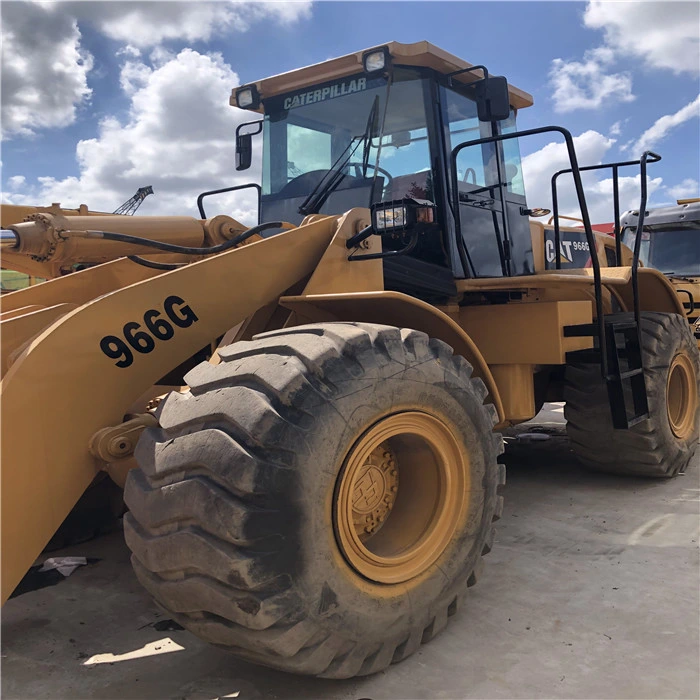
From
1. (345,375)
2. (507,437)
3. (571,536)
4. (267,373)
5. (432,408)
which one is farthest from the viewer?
(507,437)

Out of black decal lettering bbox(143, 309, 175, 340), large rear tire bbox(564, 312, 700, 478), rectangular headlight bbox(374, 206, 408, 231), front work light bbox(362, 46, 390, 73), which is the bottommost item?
large rear tire bbox(564, 312, 700, 478)

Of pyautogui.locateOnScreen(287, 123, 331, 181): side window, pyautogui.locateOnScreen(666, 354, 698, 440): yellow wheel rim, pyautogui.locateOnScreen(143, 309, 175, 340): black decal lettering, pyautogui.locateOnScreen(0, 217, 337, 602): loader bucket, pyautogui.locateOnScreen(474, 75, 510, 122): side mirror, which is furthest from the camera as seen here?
pyautogui.locateOnScreen(666, 354, 698, 440): yellow wheel rim

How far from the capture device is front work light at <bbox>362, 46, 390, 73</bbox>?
4055 millimetres

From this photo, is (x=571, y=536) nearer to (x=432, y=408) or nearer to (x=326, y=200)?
(x=432, y=408)

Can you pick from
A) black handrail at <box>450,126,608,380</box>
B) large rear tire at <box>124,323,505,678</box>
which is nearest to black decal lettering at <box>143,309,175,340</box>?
large rear tire at <box>124,323,505,678</box>

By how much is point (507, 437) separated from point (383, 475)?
15.8 feet

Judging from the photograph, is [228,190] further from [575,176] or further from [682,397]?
[682,397]

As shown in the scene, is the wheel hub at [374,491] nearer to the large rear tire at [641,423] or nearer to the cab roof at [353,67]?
the cab roof at [353,67]

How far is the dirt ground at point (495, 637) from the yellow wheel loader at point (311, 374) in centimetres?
22

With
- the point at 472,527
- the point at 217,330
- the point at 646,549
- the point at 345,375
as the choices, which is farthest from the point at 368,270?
the point at 646,549

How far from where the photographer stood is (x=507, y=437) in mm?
7500

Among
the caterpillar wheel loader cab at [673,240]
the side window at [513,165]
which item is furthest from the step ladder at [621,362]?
the caterpillar wheel loader cab at [673,240]

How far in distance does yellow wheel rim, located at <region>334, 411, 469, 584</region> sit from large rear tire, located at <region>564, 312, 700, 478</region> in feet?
8.90

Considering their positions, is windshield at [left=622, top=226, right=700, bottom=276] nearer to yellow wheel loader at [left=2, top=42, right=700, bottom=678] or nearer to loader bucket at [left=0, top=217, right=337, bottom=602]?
yellow wheel loader at [left=2, top=42, right=700, bottom=678]
